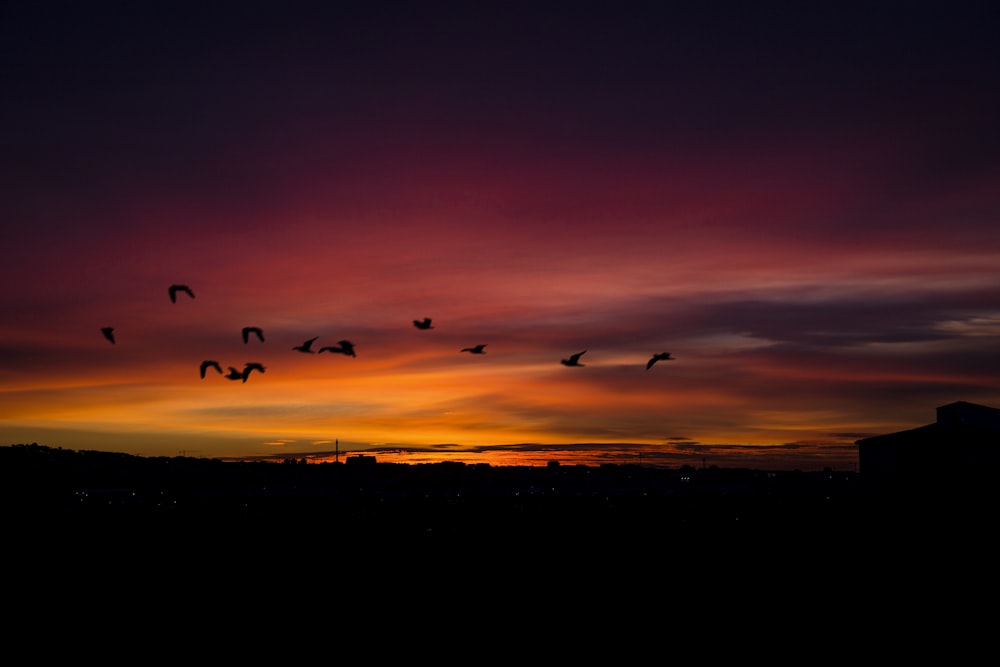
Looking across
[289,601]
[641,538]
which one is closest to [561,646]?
[289,601]

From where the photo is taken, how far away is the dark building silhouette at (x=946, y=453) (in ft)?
228

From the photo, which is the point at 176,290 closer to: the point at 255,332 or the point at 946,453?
the point at 255,332

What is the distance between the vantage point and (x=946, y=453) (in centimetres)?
7094

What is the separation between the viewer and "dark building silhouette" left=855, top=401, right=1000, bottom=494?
69.4 m

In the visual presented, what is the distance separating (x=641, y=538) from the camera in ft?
242

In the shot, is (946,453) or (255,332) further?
(946,453)

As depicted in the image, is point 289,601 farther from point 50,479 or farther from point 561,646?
point 50,479

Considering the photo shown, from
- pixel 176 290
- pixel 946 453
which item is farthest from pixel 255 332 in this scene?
pixel 946 453

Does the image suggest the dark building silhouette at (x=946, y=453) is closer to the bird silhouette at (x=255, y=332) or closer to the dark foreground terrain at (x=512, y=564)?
the dark foreground terrain at (x=512, y=564)

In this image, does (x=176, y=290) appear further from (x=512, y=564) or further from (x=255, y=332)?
(x=512, y=564)

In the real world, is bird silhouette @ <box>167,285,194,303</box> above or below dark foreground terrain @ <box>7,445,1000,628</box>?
above

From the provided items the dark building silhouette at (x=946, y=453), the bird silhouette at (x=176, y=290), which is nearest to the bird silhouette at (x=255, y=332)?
the bird silhouette at (x=176, y=290)

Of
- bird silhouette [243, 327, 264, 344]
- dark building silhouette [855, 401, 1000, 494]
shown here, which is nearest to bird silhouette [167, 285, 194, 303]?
bird silhouette [243, 327, 264, 344]

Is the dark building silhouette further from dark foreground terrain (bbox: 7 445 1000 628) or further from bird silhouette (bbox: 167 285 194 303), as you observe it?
bird silhouette (bbox: 167 285 194 303)
